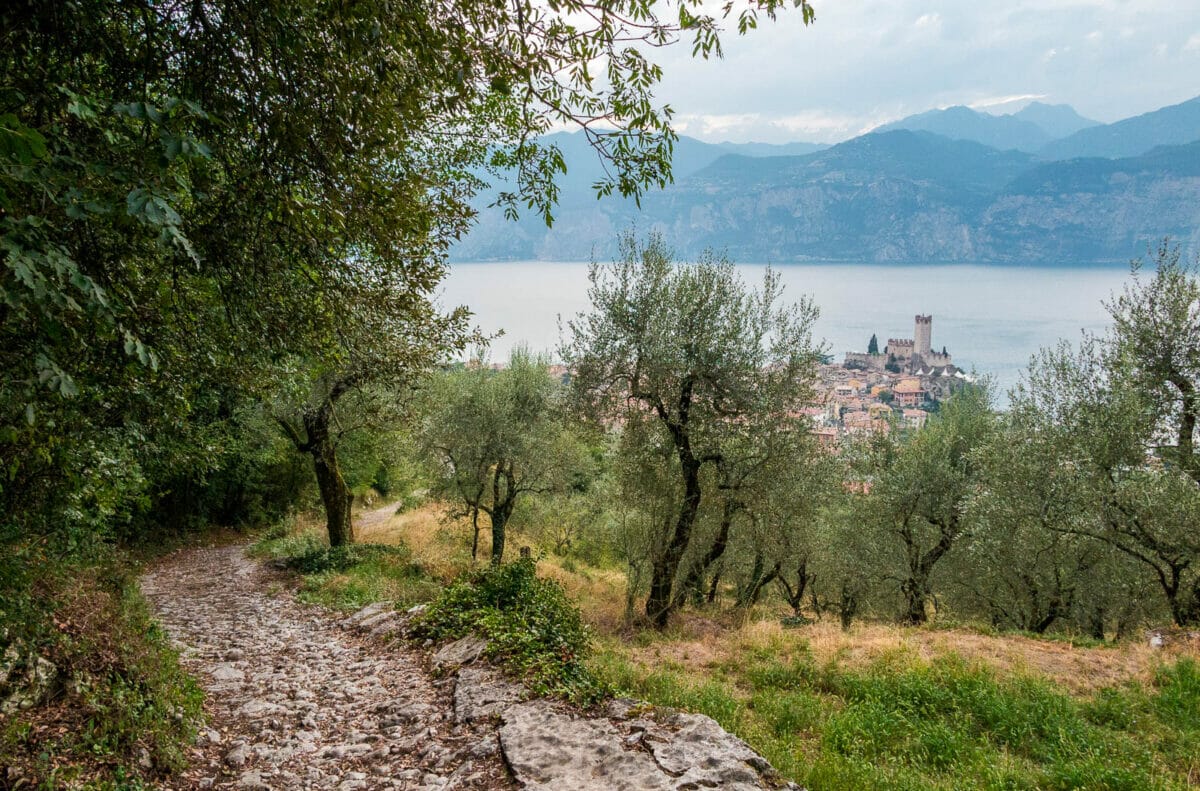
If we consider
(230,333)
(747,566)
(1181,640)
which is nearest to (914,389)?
(747,566)

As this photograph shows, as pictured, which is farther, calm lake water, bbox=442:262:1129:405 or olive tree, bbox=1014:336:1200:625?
calm lake water, bbox=442:262:1129:405

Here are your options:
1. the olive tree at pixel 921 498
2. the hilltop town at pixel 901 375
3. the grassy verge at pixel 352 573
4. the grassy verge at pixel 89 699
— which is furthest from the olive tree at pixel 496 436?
the hilltop town at pixel 901 375

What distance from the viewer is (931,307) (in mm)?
145375

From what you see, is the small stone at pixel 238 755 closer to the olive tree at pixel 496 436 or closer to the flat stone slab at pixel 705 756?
the flat stone slab at pixel 705 756

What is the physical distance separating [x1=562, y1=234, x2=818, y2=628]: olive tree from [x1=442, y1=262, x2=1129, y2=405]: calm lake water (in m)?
40.1

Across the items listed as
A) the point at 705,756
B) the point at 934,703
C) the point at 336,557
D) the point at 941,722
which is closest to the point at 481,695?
the point at 705,756

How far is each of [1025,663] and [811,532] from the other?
26.0 feet

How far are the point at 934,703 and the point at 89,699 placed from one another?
949cm

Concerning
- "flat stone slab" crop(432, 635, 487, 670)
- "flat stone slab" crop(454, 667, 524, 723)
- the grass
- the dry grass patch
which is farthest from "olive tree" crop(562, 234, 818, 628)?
"flat stone slab" crop(454, 667, 524, 723)

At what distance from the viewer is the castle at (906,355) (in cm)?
9898

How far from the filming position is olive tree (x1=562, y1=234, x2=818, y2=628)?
14117mm

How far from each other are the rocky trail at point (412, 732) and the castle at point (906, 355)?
103078 mm

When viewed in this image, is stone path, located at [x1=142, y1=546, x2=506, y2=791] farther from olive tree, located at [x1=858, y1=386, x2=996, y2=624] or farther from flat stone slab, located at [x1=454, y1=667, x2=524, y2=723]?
olive tree, located at [x1=858, y1=386, x2=996, y2=624]

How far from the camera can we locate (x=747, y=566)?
80.0ft
